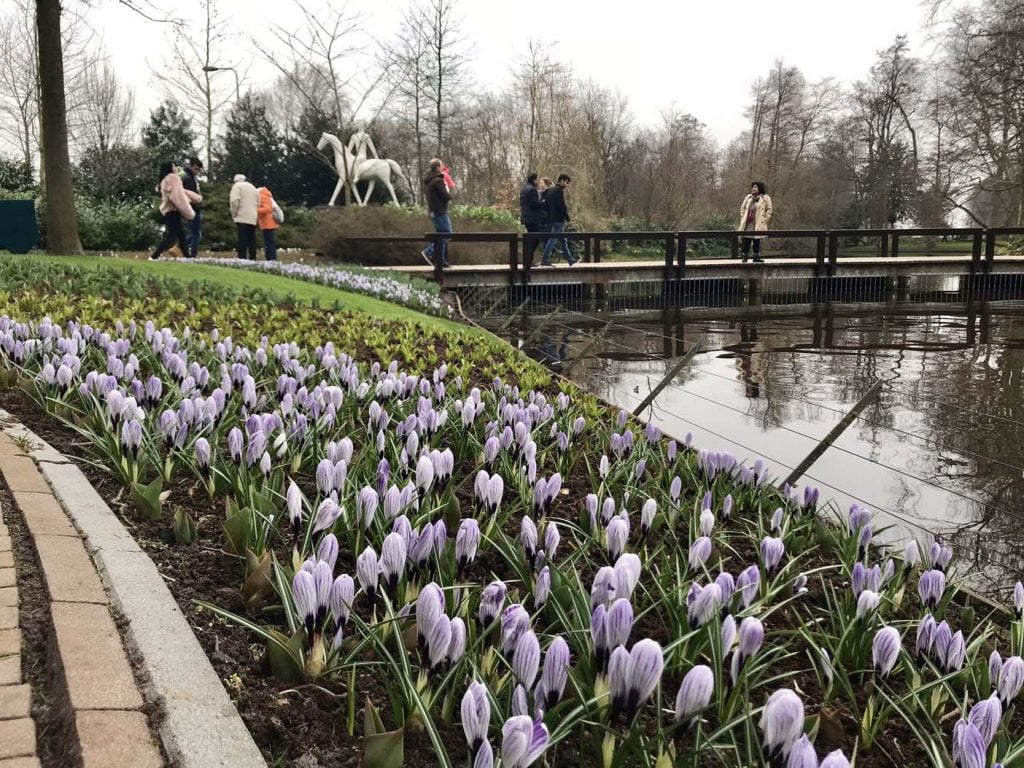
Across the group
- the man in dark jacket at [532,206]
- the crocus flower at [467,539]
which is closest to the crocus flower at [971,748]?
the crocus flower at [467,539]

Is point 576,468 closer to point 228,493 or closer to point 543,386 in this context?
point 228,493

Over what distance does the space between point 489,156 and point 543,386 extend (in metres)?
33.7

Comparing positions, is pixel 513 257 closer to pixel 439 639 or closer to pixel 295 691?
pixel 295 691

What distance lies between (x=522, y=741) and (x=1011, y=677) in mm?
1217

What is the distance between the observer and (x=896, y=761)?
86.8 inches

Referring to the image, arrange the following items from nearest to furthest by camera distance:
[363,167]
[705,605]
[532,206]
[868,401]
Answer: [705,605] < [868,401] < [532,206] < [363,167]

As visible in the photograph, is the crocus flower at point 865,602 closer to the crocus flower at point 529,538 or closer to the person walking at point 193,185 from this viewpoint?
the crocus flower at point 529,538

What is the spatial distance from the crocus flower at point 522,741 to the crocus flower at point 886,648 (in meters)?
0.98

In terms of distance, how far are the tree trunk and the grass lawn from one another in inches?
24.9

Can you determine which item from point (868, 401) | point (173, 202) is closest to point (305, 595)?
point (868, 401)

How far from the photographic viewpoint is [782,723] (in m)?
1.54

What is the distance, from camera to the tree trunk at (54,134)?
12164mm

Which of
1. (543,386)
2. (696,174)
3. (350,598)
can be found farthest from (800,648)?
(696,174)

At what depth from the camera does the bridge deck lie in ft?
57.2
